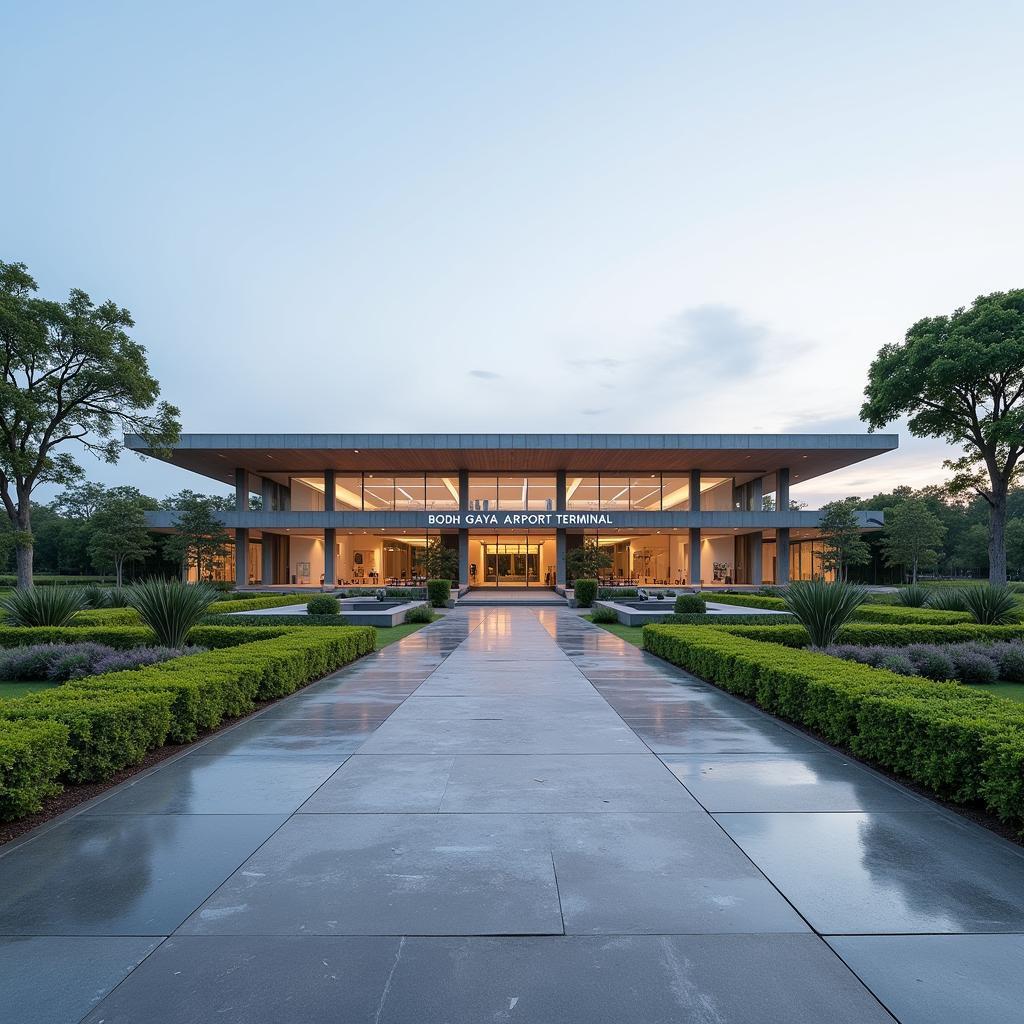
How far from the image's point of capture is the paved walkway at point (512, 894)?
9.97 feet

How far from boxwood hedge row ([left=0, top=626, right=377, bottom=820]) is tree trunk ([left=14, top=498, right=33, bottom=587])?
1943cm

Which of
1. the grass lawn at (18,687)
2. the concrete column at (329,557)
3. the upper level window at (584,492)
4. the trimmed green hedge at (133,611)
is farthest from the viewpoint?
the upper level window at (584,492)

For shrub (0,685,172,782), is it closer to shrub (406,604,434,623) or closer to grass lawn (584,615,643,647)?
grass lawn (584,615,643,647)

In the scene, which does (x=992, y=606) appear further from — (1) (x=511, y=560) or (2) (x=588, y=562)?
(1) (x=511, y=560)

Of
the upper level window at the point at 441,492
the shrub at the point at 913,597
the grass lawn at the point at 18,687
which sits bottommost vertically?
the grass lawn at the point at 18,687

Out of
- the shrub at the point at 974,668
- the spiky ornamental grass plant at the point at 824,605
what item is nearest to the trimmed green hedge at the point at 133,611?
the spiky ornamental grass plant at the point at 824,605

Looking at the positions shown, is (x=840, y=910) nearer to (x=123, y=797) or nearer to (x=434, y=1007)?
(x=434, y=1007)

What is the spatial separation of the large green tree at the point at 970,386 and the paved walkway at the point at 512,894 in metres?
26.1

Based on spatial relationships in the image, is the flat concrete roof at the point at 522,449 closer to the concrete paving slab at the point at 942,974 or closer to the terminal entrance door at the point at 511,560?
the terminal entrance door at the point at 511,560

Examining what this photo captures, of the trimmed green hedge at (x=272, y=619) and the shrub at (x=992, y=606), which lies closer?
the shrub at (x=992, y=606)

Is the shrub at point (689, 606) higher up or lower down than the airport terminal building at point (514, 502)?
lower down

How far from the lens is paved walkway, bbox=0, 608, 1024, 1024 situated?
304cm

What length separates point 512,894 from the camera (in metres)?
3.98

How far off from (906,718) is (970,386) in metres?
27.9
